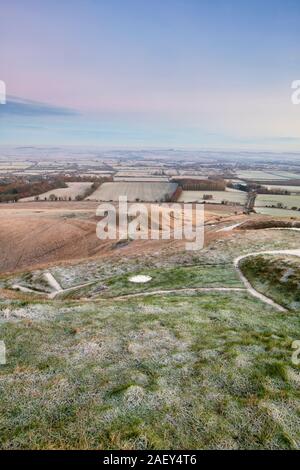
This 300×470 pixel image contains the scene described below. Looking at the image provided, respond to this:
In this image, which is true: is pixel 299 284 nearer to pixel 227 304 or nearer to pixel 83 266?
pixel 227 304

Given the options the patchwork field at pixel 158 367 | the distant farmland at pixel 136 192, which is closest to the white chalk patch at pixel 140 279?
the patchwork field at pixel 158 367

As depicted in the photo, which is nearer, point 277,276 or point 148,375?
point 148,375

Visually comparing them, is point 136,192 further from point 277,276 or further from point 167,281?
point 277,276

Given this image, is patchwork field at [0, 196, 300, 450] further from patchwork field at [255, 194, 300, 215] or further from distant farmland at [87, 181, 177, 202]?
distant farmland at [87, 181, 177, 202]

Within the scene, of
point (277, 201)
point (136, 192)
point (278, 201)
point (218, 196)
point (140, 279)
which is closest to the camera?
point (140, 279)

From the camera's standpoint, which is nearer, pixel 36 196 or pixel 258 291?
pixel 258 291

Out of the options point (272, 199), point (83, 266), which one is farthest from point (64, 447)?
point (272, 199)

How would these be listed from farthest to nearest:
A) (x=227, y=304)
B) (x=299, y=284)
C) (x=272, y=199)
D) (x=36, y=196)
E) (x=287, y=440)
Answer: (x=36, y=196)
(x=272, y=199)
(x=299, y=284)
(x=227, y=304)
(x=287, y=440)

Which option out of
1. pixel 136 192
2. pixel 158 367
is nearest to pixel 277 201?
pixel 136 192
